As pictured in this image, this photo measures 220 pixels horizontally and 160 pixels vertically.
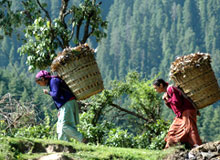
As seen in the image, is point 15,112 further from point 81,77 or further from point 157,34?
point 157,34

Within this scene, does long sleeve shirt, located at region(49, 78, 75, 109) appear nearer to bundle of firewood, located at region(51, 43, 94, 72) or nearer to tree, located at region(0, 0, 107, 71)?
bundle of firewood, located at region(51, 43, 94, 72)

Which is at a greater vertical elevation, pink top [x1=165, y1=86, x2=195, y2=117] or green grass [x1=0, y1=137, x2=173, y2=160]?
pink top [x1=165, y1=86, x2=195, y2=117]

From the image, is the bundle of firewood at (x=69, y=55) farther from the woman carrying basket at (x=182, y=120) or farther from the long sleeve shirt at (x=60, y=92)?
the woman carrying basket at (x=182, y=120)

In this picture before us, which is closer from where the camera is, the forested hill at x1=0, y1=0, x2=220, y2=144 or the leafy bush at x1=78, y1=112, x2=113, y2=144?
the leafy bush at x1=78, y1=112, x2=113, y2=144

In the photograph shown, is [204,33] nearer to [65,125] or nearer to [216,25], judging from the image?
[216,25]

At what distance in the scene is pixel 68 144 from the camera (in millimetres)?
6508

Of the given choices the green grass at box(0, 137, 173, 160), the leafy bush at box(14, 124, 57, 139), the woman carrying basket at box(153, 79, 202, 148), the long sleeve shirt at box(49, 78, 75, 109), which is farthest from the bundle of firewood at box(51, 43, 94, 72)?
the leafy bush at box(14, 124, 57, 139)

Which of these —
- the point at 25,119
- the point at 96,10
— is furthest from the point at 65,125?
the point at 96,10

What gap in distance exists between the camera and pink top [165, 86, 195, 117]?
7.00 m

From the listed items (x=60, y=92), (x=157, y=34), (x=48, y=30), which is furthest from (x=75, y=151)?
(x=157, y=34)

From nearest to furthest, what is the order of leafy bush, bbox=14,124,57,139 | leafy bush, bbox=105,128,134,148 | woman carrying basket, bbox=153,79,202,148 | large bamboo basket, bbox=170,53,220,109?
large bamboo basket, bbox=170,53,220,109
woman carrying basket, bbox=153,79,202,148
leafy bush, bbox=105,128,134,148
leafy bush, bbox=14,124,57,139

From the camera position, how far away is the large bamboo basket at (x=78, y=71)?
277 inches

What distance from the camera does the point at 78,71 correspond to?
7055 millimetres

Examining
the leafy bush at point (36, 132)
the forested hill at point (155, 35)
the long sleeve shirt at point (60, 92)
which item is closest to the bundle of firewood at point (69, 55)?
the long sleeve shirt at point (60, 92)
